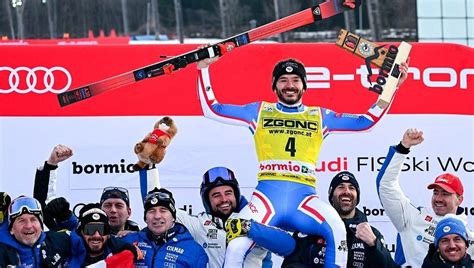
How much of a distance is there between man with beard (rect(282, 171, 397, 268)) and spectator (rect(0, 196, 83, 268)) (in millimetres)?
1547

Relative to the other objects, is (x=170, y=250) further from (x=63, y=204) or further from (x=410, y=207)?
(x=410, y=207)

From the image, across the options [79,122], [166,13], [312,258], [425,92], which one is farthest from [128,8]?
[312,258]

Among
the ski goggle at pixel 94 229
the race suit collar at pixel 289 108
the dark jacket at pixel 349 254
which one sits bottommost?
the dark jacket at pixel 349 254

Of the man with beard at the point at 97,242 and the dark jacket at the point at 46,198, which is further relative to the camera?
the dark jacket at the point at 46,198

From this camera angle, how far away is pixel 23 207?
24.7 ft

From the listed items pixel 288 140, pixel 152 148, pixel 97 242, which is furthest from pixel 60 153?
pixel 288 140

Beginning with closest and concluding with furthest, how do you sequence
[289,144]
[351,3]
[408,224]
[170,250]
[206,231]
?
[170,250], [289,144], [206,231], [351,3], [408,224]

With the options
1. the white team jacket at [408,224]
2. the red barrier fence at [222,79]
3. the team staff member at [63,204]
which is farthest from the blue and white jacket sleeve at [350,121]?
the red barrier fence at [222,79]

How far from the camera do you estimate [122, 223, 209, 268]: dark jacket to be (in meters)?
7.87

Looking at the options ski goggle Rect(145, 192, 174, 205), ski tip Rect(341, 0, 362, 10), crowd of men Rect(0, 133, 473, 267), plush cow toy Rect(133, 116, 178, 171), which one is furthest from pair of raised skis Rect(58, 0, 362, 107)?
ski goggle Rect(145, 192, 174, 205)

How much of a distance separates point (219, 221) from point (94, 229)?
1.00 meters

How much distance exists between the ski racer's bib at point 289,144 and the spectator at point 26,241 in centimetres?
154

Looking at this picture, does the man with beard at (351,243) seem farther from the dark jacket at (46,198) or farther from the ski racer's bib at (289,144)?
the dark jacket at (46,198)

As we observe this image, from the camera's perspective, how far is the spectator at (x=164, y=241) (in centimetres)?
788
